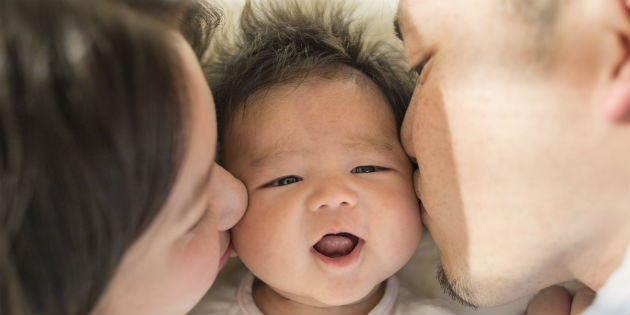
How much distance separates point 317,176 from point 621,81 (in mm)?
504

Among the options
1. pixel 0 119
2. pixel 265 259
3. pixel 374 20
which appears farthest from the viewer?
pixel 374 20

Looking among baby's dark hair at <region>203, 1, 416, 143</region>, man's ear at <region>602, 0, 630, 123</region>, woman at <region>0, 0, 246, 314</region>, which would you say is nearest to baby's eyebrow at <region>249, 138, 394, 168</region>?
baby's dark hair at <region>203, 1, 416, 143</region>

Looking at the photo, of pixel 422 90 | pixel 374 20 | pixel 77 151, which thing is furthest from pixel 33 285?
pixel 374 20

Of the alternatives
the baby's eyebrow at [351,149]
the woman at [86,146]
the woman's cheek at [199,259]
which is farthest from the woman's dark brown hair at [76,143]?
the baby's eyebrow at [351,149]

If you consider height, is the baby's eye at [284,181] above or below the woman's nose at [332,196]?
below

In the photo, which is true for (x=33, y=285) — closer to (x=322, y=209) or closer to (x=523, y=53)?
(x=322, y=209)

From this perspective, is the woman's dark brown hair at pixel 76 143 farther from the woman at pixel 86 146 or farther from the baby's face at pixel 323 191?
the baby's face at pixel 323 191

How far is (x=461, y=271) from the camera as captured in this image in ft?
2.89

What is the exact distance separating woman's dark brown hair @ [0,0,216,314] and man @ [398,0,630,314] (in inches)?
15.4

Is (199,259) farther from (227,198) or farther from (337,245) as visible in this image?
(337,245)

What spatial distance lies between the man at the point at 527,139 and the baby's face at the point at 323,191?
0.40 ft

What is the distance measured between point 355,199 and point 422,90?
216 mm

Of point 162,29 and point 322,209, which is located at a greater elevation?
point 162,29

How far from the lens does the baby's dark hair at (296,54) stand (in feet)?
3.59
